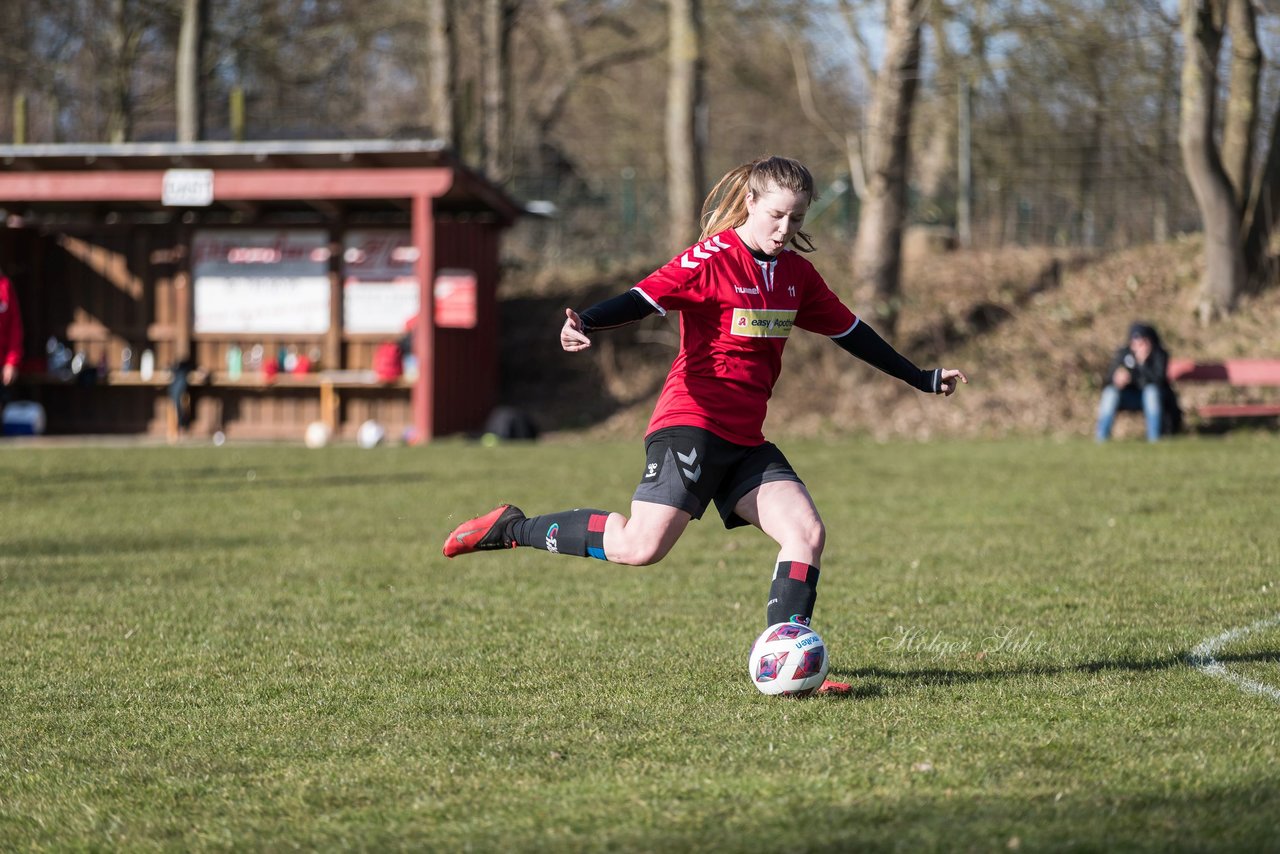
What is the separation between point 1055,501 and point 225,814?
31.2 ft

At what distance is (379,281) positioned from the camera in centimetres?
2284

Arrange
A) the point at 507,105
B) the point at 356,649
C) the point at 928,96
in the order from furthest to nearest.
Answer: the point at 507,105 → the point at 928,96 → the point at 356,649

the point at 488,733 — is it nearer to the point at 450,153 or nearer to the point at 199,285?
the point at 450,153

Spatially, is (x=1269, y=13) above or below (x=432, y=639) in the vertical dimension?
above

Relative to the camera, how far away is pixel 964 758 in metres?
4.53

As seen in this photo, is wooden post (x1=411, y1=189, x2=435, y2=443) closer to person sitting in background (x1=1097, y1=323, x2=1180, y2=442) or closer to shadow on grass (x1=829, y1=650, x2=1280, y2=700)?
person sitting in background (x1=1097, y1=323, x2=1180, y2=442)

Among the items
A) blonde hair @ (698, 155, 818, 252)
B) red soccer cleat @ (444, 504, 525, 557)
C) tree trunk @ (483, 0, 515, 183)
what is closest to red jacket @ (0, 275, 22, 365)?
red soccer cleat @ (444, 504, 525, 557)

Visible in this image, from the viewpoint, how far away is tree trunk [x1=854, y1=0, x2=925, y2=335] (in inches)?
854

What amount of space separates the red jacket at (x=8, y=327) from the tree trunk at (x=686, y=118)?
11.6 meters

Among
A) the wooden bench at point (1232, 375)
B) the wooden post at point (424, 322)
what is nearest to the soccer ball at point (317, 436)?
the wooden post at point (424, 322)

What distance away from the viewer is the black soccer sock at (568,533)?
6.00m

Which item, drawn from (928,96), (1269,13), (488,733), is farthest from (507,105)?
(488,733)

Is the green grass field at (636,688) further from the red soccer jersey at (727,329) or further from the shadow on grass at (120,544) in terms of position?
the red soccer jersey at (727,329)

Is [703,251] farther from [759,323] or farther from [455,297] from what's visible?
[455,297]
